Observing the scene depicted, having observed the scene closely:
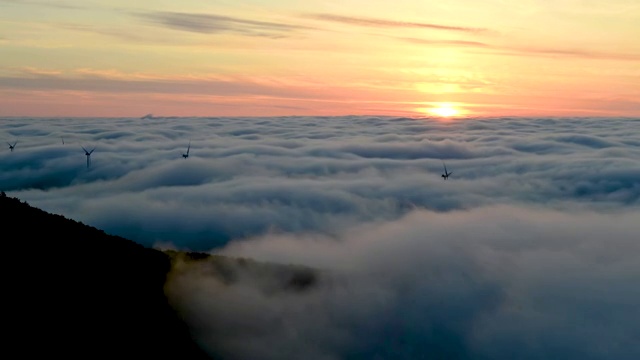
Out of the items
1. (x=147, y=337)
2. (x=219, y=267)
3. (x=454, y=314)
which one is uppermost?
(x=147, y=337)

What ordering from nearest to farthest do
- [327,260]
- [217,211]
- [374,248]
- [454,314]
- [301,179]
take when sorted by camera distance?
[454,314]
[327,260]
[374,248]
[217,211]
[301,179]

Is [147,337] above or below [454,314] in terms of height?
above

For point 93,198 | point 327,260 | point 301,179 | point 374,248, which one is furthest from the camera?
point 301,179

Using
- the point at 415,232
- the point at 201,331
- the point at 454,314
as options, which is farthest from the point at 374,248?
the point at 201,331

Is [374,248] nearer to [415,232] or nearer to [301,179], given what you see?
[415,232]

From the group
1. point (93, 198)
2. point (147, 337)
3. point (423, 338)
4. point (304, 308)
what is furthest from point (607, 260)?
point (93, 198)

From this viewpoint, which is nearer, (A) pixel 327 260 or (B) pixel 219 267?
(B) pixel 219 267

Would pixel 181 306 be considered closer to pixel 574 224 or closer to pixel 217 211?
pixel 217 211
